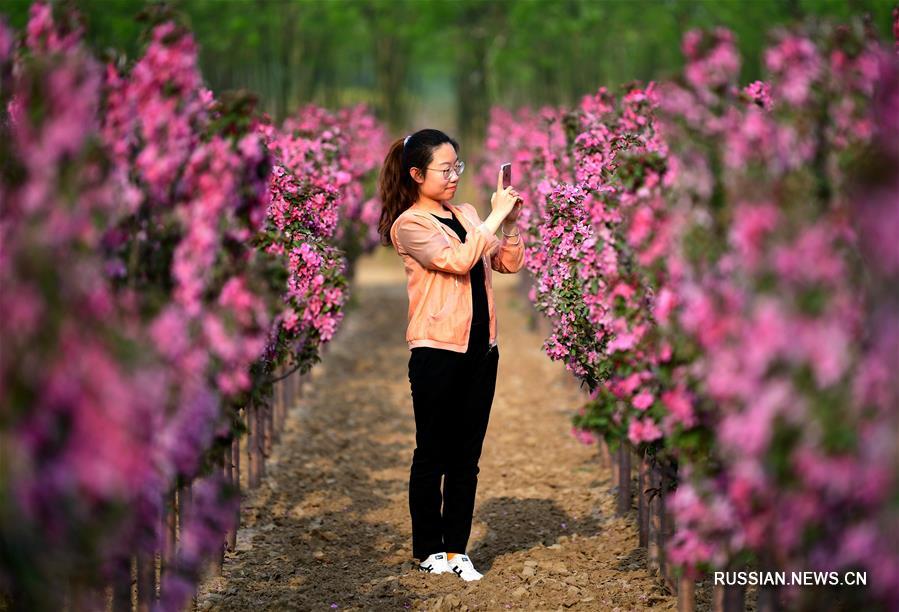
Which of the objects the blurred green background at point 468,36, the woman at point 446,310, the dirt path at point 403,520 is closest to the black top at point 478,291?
the woman at point 446,310

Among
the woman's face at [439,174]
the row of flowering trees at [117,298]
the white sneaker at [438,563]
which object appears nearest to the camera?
the row of flowering trees at [117,298]

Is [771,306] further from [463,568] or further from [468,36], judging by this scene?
[468,36]

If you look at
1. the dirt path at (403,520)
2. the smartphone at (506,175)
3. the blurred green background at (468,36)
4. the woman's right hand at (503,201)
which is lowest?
the dirt path at (403,520)

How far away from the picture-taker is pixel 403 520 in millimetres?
8062

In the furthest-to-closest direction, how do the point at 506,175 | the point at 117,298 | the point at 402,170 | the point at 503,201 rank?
the point at 402,170 → the point at 506,175 → the point at 503,201 → the point at 117,298

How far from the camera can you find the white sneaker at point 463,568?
643cm

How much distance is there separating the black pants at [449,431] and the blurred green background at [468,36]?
2304 cm

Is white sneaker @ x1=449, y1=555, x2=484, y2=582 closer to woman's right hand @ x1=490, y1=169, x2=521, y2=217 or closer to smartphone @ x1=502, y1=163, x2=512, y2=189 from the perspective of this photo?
woman's right hand @ x1=490, y1=169, x2=521, y2=217

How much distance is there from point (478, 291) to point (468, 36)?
31002 mm

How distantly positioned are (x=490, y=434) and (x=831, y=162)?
7.79 m

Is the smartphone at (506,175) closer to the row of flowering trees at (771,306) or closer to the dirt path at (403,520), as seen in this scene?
the row of flowering trees at (771,306)

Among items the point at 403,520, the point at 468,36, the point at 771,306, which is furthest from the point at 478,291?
the point at 468,36

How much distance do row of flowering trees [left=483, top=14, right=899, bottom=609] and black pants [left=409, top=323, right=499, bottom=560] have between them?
1.22 meters

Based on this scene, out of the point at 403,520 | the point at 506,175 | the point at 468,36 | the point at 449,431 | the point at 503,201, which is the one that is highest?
the point at 468,36
